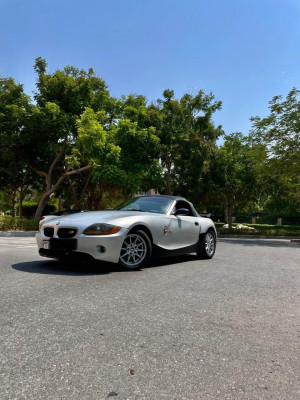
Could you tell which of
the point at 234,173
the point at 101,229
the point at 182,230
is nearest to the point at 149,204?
the point at 182,230

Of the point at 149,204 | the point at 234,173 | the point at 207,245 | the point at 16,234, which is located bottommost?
the point at 16,234

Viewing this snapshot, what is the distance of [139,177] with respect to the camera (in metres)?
21.6

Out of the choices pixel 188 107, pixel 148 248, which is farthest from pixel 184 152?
pixel 148 248

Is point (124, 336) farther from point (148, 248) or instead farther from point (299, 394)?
point (148, 248)

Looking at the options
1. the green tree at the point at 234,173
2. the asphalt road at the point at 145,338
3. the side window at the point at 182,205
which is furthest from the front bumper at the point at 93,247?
the green tree at the point at 234,173

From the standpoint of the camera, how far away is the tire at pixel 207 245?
800 cm

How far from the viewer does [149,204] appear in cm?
721

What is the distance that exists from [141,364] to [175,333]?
685 mm

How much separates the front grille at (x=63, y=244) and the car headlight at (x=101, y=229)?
0.78 feet

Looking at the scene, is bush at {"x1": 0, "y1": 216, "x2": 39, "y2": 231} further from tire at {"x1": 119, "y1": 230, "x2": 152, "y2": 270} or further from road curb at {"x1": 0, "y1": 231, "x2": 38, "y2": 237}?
tire at {"x1": 119, "y1": 230, "x2": 152, "y2": 270}

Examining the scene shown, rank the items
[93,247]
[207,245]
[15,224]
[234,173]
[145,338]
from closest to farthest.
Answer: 1. [145,338]
2. [93,247]
3. [207,245]
4. [15,224]
5. [234,173]

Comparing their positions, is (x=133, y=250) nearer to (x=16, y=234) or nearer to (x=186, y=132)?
(x=16, y=234)

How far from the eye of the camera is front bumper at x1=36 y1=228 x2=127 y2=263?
5.39 meters

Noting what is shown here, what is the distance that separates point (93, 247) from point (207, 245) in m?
3.57
